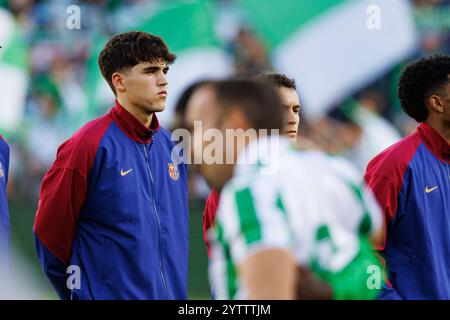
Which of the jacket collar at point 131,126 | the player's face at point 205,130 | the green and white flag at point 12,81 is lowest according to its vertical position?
the player's face at point 205,130

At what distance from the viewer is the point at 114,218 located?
4.85 meters

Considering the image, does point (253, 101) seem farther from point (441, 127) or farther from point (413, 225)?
point (441, 127)

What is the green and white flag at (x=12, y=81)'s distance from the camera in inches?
499

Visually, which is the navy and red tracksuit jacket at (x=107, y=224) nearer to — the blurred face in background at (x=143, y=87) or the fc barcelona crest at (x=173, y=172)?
the fc barcelona crest at (x=173, y=172)

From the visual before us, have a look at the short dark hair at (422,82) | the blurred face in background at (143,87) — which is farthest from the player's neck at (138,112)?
the short dark hair at (422,82)

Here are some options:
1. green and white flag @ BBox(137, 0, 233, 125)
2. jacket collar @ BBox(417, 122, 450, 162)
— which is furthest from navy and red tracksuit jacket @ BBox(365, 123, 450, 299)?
green and white flag @ BBox(137, 0, 233, 125)

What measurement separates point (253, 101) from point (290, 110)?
2706mm

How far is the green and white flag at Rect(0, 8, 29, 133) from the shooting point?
12.7m

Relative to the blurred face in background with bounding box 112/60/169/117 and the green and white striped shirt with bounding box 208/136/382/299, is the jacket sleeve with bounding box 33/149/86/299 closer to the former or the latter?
the blurred face in background with bounding box 112/60/169/117

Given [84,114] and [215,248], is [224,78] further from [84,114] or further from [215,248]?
[84,114]
